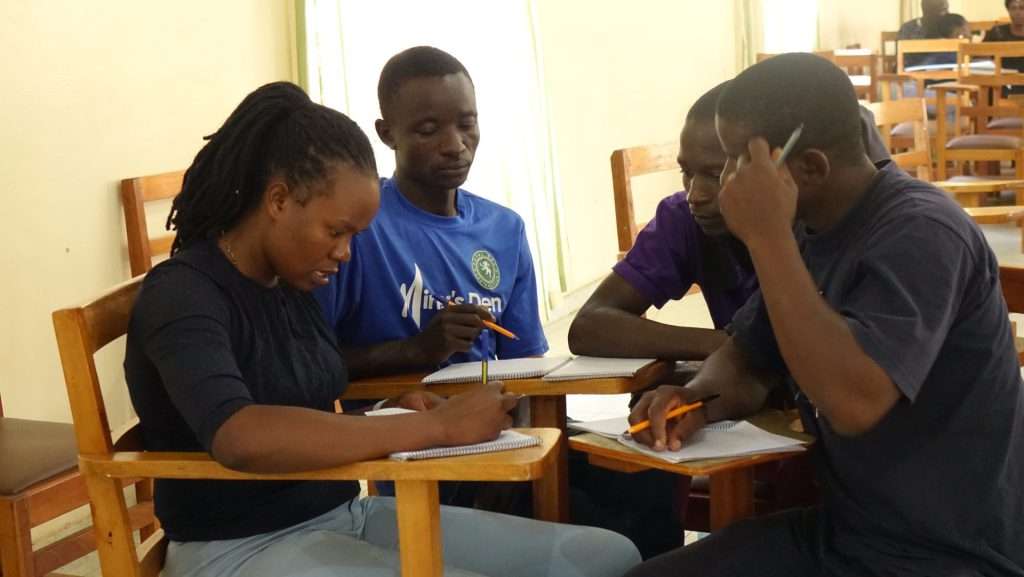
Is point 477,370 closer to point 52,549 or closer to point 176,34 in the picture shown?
point 52,549

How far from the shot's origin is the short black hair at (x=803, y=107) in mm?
1510

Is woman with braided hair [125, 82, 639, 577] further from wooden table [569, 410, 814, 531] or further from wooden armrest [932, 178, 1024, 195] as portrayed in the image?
wooden armrest [932, 178, 1024, 195]

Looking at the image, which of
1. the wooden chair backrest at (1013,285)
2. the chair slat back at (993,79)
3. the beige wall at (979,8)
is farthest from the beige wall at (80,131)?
the beige wall at (979,8)

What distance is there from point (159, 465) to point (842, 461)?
84 centimetres

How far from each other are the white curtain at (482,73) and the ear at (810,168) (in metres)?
2.36

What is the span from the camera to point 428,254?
2273 mm

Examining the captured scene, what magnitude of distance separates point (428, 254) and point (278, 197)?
2.08 feet

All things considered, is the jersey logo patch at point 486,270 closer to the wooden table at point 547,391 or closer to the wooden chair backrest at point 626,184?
the wooden table at point 547,391

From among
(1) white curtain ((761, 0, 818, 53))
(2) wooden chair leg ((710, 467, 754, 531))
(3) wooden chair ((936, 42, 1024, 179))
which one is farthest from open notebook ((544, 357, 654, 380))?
(1) white curtain ((761, 0, 818, 53))

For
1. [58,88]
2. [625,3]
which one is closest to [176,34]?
[58,88]

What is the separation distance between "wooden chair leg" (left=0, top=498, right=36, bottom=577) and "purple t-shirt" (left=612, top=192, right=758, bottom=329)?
1180mm

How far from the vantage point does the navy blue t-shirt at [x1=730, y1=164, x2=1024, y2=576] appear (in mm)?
1383

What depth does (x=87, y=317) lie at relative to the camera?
5.26ft

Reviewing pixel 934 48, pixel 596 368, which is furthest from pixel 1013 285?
pixel 934 48
